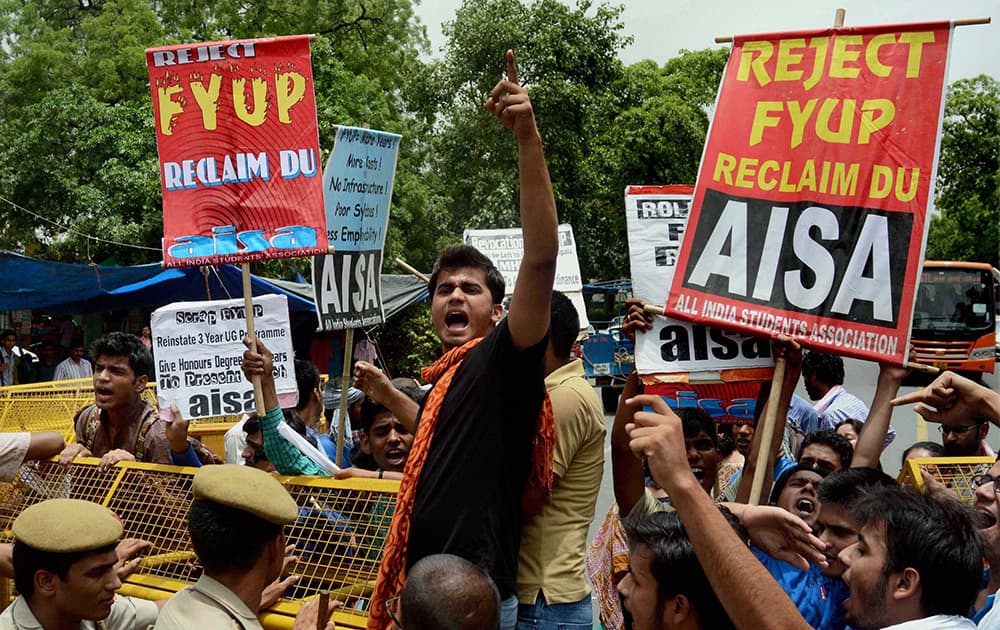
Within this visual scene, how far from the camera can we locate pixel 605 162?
1335 inches

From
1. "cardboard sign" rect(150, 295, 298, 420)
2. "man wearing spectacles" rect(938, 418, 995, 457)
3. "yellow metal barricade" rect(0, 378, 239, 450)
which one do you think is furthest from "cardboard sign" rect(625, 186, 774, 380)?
"yellow metal barricade" rect(0, 378, 239, 450)

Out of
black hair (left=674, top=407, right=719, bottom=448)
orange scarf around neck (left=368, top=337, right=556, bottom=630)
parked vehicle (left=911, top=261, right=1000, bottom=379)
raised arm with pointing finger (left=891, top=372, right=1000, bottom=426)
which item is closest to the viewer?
orange scarf around neck (left=368, top=337, right=556, bottom=630)

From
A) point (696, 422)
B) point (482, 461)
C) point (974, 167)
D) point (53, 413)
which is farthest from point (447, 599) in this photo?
point (974, 167)

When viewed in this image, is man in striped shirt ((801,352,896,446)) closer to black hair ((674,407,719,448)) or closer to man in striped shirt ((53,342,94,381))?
black hair ((674,407,719,448))

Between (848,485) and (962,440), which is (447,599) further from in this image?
(962,440)

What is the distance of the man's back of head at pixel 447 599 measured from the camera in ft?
7.82

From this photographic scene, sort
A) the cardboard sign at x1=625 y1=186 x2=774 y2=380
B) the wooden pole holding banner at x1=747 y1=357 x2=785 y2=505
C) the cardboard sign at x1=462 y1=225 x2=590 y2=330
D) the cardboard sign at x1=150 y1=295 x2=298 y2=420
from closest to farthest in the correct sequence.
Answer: the wooden pole holding banner at x1=747 y1=357 x2=785 y2=505
the cardboard sign at x1=625 y1=186 x2=774 y2=380
the cardboard sign at x1=150 y1=295 x2=298 y2=420
the cardboard sign at x1=462 y1=225 x2=590 y2=330

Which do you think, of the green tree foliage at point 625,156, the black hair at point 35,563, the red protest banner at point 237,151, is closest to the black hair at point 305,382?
the red protest banner at point 237,151

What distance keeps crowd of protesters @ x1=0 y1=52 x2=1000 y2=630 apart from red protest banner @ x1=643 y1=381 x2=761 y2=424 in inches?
3.7

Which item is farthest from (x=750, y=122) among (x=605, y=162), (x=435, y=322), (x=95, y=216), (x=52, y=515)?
(x=605, y=162)

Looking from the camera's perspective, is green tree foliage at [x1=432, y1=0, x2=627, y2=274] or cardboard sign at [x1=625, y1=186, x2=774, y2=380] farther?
green tree foliage at [x1=432, y1=0, x2=627, y2=274]

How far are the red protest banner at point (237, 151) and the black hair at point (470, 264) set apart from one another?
2141 mm

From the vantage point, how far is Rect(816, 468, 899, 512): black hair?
3.20 meters

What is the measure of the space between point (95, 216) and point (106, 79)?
496cm
